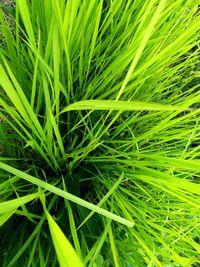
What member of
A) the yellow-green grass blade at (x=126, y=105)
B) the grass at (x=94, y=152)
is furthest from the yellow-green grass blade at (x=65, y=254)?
the grass at (x=94, y=152)

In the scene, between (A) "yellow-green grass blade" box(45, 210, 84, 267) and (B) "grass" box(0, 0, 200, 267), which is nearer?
(A) "yellow-green grass blade" box(45, 210, 84, 267)

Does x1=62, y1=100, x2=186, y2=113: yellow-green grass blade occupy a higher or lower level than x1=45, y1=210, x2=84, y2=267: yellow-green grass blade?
higher

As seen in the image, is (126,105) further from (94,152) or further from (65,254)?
(94,152)

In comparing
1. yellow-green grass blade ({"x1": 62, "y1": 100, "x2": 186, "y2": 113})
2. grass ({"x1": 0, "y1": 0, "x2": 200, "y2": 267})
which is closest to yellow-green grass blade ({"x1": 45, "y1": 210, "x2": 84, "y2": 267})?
yellow-green grass blade ({"x1": 62, "y1": 100, "x2": 186, "y2": 113})

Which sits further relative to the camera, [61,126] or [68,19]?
[61,126]

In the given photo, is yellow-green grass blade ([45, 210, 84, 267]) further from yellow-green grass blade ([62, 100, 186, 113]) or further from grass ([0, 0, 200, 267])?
grass ([0, 0, 200, 267])

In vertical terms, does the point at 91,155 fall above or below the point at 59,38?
below

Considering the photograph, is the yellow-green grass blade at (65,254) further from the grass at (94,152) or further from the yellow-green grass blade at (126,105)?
the grass at (94,152)

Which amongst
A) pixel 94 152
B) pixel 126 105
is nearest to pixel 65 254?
pixel 126 105

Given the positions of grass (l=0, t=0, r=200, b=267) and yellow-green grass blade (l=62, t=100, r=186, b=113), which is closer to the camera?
yellow-green grass blade (l=62, t=100, r=186, b=113)

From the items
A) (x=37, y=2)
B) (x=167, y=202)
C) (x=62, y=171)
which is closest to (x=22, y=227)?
(x=62, y=171)

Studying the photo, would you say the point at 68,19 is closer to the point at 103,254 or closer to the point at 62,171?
the point at 62,171
